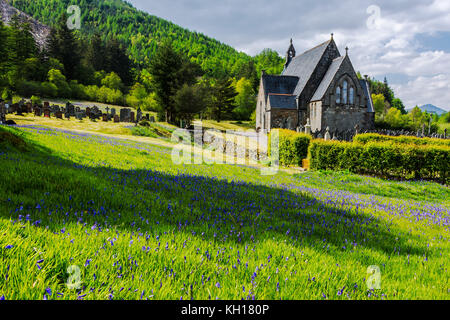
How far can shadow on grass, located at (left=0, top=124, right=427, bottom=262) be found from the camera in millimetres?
3387

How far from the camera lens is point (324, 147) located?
57.3 feet

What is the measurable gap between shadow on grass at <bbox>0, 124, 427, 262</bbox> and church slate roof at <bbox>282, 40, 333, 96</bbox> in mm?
42053

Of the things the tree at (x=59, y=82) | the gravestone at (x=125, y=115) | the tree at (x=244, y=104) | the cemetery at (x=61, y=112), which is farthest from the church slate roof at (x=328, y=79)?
the tree at (x=59, y=82)

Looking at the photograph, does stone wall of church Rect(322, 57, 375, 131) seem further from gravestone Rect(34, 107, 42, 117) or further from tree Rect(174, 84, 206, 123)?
gravestone Rect(34, 107, 42, 117)

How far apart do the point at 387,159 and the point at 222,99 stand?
2406 inches

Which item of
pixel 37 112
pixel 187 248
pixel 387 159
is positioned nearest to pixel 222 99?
pixel 37 112

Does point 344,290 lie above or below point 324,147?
below

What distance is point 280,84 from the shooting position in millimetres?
47375

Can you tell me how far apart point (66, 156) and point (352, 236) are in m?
9.46

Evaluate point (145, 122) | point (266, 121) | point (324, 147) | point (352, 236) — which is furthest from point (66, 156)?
point (266, 121)

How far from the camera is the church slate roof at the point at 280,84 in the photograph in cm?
4703
